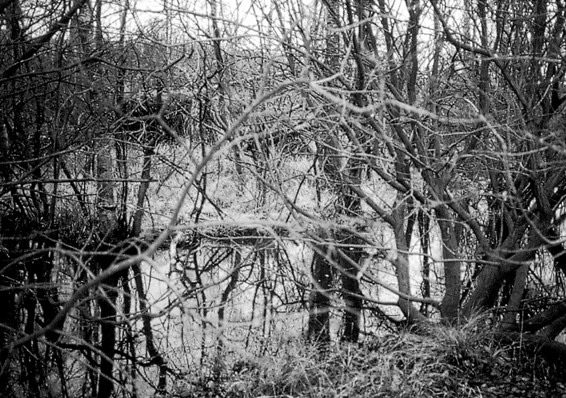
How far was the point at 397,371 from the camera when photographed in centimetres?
395

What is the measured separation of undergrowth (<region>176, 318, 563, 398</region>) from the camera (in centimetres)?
383

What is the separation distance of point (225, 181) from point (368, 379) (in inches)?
166

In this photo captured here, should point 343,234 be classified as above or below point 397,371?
above

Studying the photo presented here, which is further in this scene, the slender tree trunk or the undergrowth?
the slender tree trunk

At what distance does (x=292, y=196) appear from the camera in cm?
727

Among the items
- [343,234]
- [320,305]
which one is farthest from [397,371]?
[343,234]

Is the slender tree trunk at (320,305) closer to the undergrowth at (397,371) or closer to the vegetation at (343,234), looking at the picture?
the vegetation at (343,234)

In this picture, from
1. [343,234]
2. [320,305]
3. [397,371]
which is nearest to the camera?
[397,371]

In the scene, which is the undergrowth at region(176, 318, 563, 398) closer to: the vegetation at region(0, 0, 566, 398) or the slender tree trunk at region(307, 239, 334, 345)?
the vegetation at region(0, 0, 566, 398)

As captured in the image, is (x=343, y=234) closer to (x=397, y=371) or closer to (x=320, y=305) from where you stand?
(x=320, y=305)

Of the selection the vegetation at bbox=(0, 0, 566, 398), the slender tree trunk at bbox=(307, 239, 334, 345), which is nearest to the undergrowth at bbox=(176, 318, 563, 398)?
the vegetation at bbox=(0, 0, 566, 398)

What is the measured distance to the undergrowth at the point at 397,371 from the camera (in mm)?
3834

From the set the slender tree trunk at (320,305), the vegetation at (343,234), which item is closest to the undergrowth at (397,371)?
the vegetation at (343,234)

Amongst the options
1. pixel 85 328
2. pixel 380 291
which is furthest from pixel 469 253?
pixel 85 328
